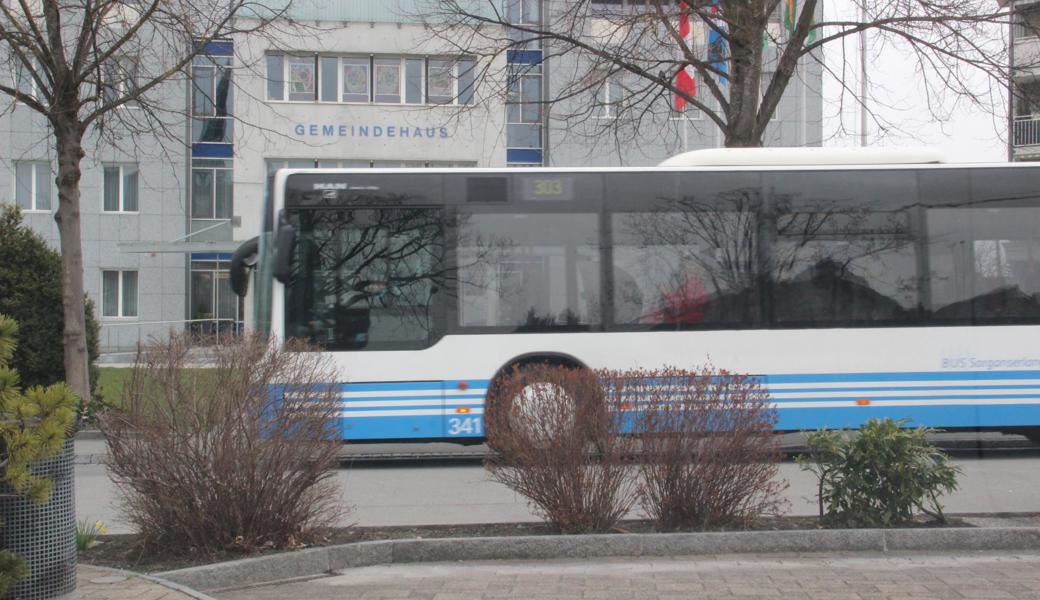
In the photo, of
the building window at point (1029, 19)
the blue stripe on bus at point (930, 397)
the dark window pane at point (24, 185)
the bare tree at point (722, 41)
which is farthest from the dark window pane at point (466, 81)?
the dark window pane at point (24, 185)

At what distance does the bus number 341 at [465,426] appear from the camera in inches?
431

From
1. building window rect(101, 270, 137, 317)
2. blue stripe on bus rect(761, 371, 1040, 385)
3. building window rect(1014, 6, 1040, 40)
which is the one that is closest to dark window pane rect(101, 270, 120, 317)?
building window rect(101, 270, 137, 317)

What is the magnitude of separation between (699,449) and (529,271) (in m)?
4.86

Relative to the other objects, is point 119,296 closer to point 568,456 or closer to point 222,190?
point 222,190

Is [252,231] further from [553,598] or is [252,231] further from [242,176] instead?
[553,598]

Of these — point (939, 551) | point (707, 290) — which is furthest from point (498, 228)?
point (939, 551)

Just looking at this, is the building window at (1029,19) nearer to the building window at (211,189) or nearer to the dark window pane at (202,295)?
the building window at (211,189)

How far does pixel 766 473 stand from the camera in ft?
22.5

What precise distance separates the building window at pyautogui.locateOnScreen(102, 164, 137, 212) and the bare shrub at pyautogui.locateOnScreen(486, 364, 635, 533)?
30124 millimetres

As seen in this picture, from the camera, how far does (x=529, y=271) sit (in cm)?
1127

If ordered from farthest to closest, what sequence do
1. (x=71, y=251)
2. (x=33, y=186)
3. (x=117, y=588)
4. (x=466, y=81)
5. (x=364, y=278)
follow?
(x=33, y=186) < (x=466, y=81) < (x=71, y=251) < (x=364, y=278) < (x=117, y=588)

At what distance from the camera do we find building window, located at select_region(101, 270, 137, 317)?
33.5m

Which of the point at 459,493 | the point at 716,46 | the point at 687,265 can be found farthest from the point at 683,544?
the point at 716,46

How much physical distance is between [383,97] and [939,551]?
29827 mm
